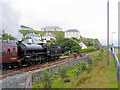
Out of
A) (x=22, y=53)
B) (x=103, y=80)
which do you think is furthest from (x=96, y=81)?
(x=22, y=53)

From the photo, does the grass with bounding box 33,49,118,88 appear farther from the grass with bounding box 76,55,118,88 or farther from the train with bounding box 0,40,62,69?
the train with bounding box 0,40,62,69

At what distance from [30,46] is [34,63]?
8.84ft

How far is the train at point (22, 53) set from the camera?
44.9 ft

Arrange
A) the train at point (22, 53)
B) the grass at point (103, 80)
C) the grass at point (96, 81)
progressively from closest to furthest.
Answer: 1. the grass at point (103, 80)
2. the grass at point (96, 81)
3. the train at point (22, 53)

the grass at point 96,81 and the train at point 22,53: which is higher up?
the train at point 22,53

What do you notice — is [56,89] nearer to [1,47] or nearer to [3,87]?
[3,87]

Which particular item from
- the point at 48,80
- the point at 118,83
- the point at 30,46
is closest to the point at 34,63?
the point at 30,46

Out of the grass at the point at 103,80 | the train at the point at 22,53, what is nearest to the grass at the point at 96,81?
the grass at the point at 103,80

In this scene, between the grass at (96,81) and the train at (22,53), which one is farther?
the train at (22,53)

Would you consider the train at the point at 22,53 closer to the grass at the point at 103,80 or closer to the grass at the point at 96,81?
the grass at the point at 96,81

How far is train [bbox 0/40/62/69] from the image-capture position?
13.7m

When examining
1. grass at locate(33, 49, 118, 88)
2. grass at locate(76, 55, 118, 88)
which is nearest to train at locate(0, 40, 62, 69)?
grass at locate(33, 49, 118, 88)

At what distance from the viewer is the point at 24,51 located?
16219mm

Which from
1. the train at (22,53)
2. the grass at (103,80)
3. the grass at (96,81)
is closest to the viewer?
the grass at (103,80)
